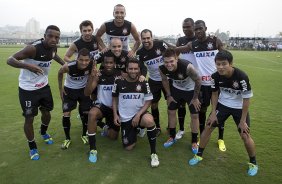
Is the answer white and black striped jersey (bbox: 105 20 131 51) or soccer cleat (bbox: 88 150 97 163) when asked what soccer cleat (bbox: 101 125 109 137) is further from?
white and black striped jersey (bbox: 105 20 131 51)

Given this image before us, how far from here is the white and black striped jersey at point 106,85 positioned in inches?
227

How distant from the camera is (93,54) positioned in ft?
20.9

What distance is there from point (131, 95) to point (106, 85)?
0.71 meters

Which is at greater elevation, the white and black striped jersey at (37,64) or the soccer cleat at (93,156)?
the white and black striped jersey at (37,64)

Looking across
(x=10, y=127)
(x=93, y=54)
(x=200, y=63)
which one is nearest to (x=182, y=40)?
(x=200, y=63)

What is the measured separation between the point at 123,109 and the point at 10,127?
3.12m

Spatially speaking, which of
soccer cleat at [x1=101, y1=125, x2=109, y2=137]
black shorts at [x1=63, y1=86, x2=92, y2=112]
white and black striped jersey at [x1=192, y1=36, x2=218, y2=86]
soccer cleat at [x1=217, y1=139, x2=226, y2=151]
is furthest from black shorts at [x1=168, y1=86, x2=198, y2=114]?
black shorts at [x1=63, y1=86, x2=92, y2=112]

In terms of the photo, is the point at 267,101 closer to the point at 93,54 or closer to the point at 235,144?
the point at 235,144

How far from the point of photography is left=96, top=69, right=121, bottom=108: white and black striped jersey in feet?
18.9

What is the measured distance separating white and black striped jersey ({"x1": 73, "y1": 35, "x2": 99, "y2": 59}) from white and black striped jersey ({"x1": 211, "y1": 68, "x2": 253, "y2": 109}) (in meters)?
2.88

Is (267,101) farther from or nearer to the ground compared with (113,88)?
nearer to the ground

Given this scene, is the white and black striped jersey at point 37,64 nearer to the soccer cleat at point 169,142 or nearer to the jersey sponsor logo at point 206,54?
the soccer cleat at point 169,142

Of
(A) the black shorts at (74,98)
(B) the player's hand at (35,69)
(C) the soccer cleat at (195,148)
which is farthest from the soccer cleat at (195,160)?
(B) the player's hand at (35,69)

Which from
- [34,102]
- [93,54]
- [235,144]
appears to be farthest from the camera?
[93,54]
